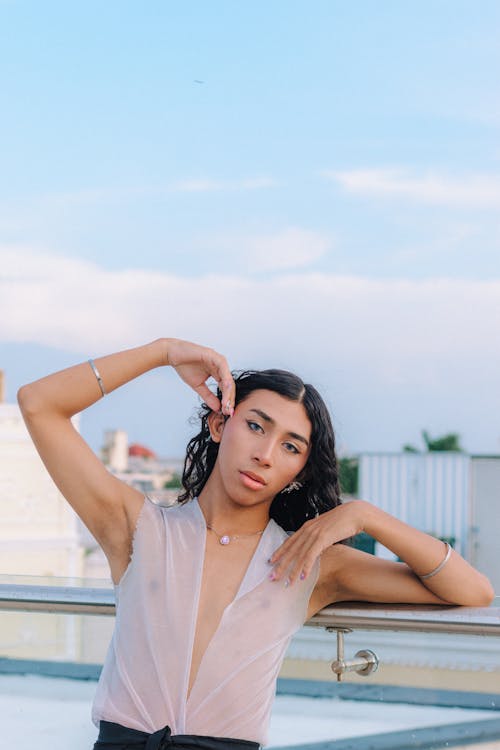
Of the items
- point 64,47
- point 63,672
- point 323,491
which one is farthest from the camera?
point 64,47

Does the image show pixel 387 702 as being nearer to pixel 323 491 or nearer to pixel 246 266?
pixel 323 491

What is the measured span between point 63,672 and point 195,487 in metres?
0.54

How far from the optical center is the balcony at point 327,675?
2340 mm

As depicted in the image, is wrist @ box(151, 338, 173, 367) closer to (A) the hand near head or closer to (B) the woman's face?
(A) the hand near head

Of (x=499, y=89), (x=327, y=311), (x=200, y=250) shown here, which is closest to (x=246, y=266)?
(x=200, y=250)

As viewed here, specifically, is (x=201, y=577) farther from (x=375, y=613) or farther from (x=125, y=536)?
(x=375, y=613)

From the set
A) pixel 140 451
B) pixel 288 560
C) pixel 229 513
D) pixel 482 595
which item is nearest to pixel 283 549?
pixel 288 560

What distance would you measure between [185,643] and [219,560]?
0.56 feet

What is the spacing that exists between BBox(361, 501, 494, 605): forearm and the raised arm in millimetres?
364

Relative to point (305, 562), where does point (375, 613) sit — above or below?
below

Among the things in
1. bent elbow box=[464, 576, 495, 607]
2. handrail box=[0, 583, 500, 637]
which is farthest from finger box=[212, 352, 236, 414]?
bent elbow box=[464, 576, 495, 607]

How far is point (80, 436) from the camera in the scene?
2.28 m

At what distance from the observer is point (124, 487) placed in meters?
2.26

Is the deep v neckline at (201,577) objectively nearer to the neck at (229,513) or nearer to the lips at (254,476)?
the neck at (229,513)
